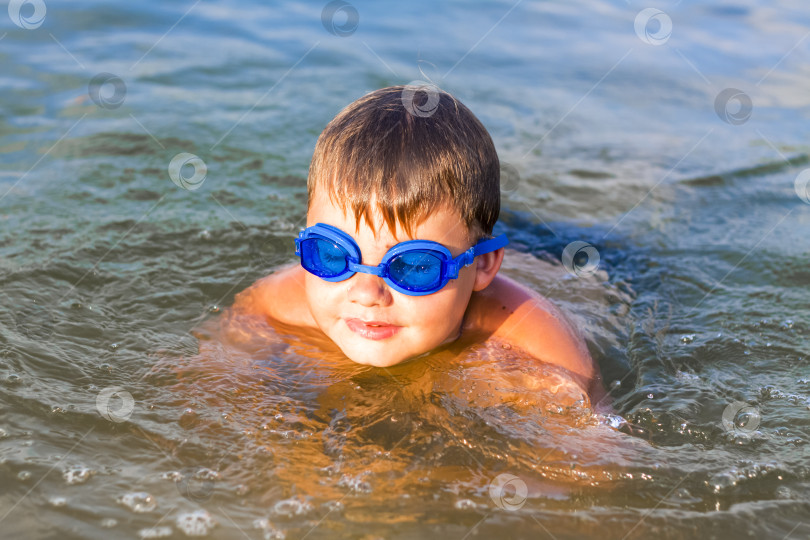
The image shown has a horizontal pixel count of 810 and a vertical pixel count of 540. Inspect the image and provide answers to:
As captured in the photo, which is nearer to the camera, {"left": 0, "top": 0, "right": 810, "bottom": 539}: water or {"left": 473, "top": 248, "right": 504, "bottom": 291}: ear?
{"left": 0, "top": 0, "right": 810, "bottom": 539}: water

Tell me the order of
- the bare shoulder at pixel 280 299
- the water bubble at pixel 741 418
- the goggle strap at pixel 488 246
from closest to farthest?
1. the water bubble at pixel 741 418
2. the goggle strap at pixel 488 246
3. the bare shoulder at pixel 280 299

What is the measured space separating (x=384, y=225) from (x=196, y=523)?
1.42 metres

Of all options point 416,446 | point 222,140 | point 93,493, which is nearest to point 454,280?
point 416,446

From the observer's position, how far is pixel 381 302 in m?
3.58

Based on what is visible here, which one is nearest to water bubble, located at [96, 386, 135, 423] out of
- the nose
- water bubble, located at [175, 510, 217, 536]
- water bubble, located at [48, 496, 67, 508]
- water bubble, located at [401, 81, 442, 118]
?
water bubble, located at [48, 496, 67, 508]

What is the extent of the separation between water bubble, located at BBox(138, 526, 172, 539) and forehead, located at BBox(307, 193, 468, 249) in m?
1.41

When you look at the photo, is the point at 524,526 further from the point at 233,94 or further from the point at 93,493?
the point at 233,94

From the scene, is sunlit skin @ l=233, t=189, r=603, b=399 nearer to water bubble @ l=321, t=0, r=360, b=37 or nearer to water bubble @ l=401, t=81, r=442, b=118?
water bubble @ l=401, t=81, r=442, b=118

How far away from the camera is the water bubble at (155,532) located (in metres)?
2.79

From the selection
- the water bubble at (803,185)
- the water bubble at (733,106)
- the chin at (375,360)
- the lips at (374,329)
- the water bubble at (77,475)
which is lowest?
the water bubble at (77,475)

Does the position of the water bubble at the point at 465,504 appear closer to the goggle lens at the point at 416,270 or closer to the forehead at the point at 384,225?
the goggle lens at the point at 416,270

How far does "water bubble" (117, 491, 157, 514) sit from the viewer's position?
2.90m

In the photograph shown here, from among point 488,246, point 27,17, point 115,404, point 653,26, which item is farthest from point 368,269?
point 653,26

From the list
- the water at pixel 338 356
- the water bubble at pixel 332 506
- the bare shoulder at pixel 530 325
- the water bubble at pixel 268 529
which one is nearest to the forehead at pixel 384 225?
the bare shoulder at pixel 530 325
